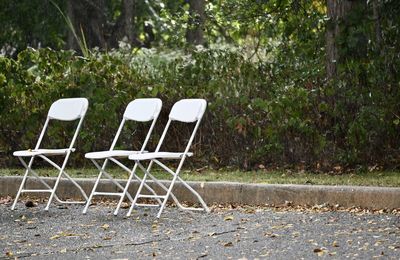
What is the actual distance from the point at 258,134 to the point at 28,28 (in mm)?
16002

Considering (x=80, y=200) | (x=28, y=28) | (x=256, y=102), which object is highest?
(x=256, y=102)

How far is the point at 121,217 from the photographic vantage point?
31.4 feet

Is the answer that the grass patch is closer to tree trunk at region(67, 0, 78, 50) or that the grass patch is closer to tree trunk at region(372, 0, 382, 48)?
tree trunk at region(372, 0, 382, 48)

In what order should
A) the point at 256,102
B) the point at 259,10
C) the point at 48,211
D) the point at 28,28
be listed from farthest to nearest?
the point at 28,28, the point at 259,10, the point at 256,102, the point at 48,211

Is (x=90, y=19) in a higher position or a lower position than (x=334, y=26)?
lower

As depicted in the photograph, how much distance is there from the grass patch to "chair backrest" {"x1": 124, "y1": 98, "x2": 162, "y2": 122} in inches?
43.3

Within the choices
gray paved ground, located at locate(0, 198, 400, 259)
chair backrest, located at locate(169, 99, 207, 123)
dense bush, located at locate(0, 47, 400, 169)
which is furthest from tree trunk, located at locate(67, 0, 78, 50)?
gray paved ground, located at locate(0, 198, 400, 259)

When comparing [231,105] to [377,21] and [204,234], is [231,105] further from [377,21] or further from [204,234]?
[204,234]

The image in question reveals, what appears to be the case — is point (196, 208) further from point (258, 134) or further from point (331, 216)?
point (258, 134)

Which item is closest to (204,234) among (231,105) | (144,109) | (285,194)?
(285,194)

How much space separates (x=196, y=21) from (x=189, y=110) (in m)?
6.12

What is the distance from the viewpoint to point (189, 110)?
32.2 ft

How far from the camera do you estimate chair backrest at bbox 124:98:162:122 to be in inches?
394

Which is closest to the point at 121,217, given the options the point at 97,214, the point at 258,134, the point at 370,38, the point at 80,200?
the point at 97,214
